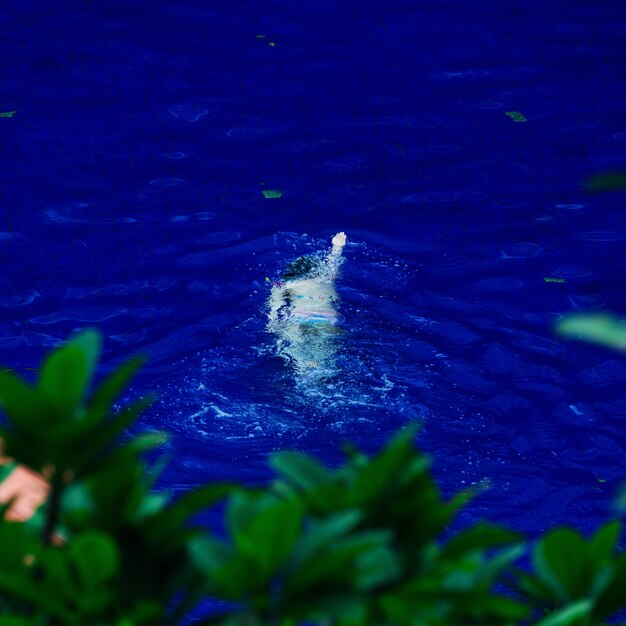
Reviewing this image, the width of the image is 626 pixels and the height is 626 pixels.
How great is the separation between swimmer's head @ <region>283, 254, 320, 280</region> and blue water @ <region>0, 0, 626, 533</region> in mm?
164

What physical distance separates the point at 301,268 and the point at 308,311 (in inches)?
18.2

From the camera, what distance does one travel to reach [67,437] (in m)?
1.38

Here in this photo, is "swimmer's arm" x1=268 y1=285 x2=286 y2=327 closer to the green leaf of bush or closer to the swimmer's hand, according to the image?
the swimmer's hand

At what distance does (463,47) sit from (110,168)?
357 cm

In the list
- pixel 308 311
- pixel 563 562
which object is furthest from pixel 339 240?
pixel 563 562

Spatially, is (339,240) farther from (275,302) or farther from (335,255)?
(275,302)

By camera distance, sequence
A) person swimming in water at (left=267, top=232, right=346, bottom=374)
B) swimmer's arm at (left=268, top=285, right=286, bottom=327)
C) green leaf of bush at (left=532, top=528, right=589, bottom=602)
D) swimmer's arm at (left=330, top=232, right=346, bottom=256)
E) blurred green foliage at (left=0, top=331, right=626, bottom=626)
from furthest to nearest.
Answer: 1. swimmer's arm at (left=330, top=232, right=346, bottom=256)
2. swimmer's arm at (left=268, top=285, right=286, bottom=327)
3. person swimming in water at (left=267, top=232, right=346, bottom=374)
4. green leaf of bush at (left=532, top=528, right=589, bottom=602)
5. blurred green foliage at (left=0, top=331, right=626, bottom=626)

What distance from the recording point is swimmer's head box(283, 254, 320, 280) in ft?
22.2

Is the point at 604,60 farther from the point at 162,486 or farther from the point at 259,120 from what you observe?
the point at 162,486

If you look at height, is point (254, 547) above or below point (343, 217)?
above

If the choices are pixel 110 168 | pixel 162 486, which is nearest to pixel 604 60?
pixel 110 168

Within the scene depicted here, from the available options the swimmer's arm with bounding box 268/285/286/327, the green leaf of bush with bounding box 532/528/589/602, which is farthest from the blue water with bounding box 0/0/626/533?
the green leaf of bush with bounding box 532/528/589/602

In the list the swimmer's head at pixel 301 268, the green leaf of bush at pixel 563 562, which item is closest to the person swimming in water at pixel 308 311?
the swimmer's head at pixel 301 268

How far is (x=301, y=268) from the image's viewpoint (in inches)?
271
